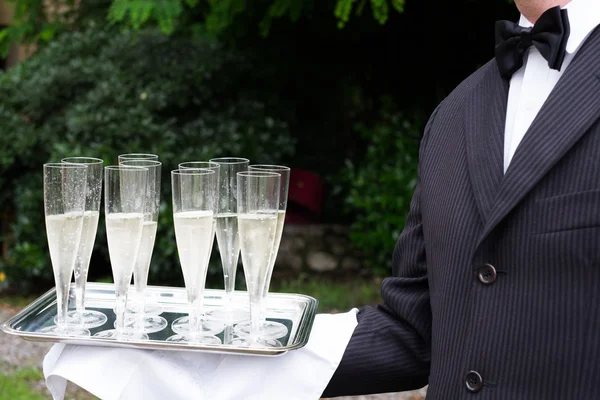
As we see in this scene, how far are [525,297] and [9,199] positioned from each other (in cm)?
602

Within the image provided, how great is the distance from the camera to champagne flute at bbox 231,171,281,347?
1754 millimetres

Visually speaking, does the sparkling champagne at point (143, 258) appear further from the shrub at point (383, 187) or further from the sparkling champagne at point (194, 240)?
the shrub at point (383, 187)

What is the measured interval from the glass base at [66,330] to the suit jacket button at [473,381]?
87cm

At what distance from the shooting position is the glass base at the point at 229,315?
1968 millimetres

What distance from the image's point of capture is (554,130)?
1569mm

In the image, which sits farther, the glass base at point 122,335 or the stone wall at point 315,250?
the stone wall at point 315,250

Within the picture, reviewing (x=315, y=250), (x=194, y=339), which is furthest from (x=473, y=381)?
(x=315, y=250)

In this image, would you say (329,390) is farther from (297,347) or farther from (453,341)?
(453,341)

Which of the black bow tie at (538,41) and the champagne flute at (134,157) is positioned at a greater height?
the black bow tie at (538,41)

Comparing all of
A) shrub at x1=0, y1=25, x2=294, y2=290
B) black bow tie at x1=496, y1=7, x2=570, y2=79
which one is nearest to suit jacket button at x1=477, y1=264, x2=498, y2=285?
black bow tie at x1=496, y1=7, x2=570, y2=79

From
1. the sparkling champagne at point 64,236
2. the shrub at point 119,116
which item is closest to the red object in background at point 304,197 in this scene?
the shrub at point 119,116

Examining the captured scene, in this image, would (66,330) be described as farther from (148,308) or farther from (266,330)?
(266,330)

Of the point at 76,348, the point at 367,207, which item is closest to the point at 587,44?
the point at 76,348

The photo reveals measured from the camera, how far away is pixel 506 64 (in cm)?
184
